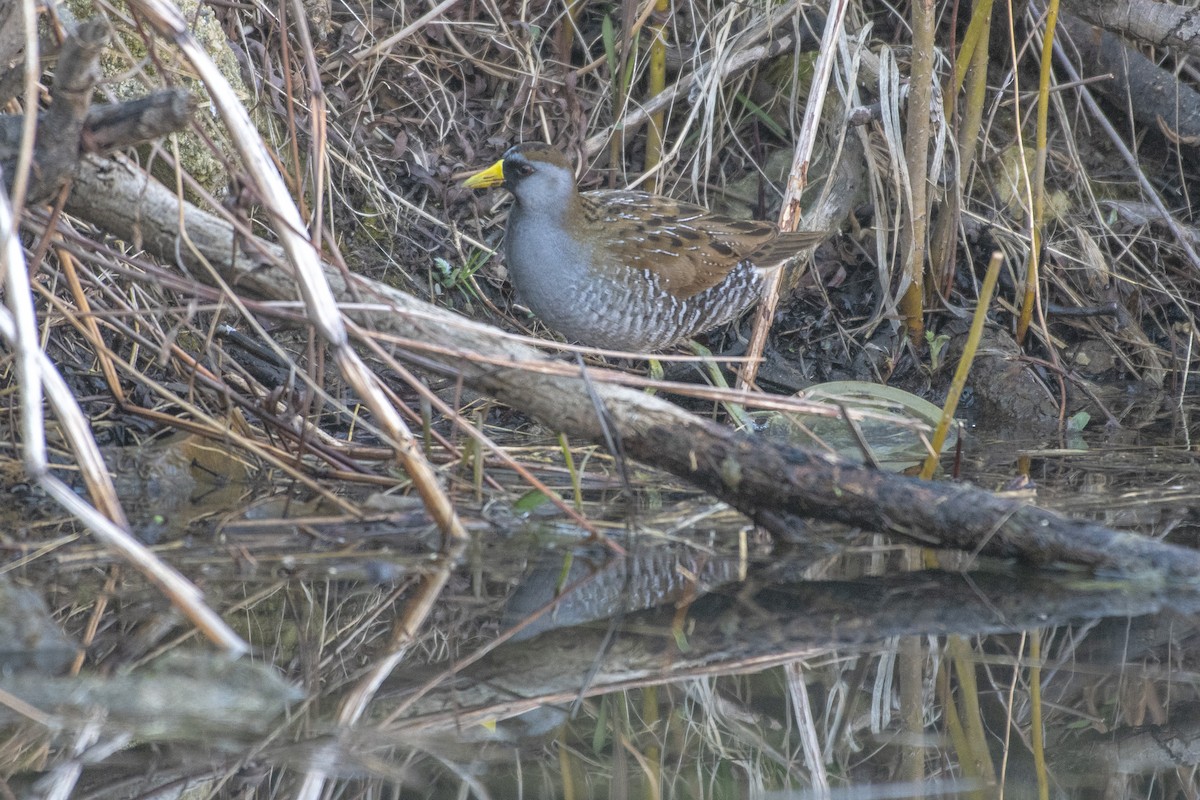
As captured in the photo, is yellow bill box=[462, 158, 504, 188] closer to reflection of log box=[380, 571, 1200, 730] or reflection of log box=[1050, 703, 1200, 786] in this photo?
reflection of log box=[380, 571, 1200, 730]

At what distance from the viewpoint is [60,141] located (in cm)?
246

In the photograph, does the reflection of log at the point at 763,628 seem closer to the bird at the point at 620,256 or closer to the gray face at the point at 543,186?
the bird at the point at 620,256

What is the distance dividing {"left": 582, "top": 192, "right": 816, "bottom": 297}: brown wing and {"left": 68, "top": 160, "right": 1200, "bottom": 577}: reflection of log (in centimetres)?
150

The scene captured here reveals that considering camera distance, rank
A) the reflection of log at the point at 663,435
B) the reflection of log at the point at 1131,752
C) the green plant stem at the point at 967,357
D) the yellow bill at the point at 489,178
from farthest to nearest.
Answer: the yellow bill at the point at 489,178, the green plant stem at the point at 967,357, the reflection of log at the point at 663,435, the reflection of log at the point at 1131,752

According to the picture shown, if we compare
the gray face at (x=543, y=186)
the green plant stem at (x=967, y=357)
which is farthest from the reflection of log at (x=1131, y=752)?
the gray face at (x=543, y=186)

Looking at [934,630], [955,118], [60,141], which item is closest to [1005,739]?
[934,630]

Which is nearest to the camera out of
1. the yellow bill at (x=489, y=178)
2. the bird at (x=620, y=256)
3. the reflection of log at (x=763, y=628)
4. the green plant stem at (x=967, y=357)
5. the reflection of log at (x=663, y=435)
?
the reflection of log at (x=763, y=628)

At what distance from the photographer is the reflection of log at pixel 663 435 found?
262 cm

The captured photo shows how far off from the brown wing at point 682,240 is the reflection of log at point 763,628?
1831 millimetres

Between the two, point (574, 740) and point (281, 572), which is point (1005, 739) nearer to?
point (574, 740)

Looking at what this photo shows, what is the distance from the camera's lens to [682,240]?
4352mm

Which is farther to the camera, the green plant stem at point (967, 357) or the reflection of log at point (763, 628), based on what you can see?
the green plant stem at point (967, 357)

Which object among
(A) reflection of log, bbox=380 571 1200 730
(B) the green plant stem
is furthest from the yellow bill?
(A) reflection of log, bbox=380 571 1200 730

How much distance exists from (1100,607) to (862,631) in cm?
47
